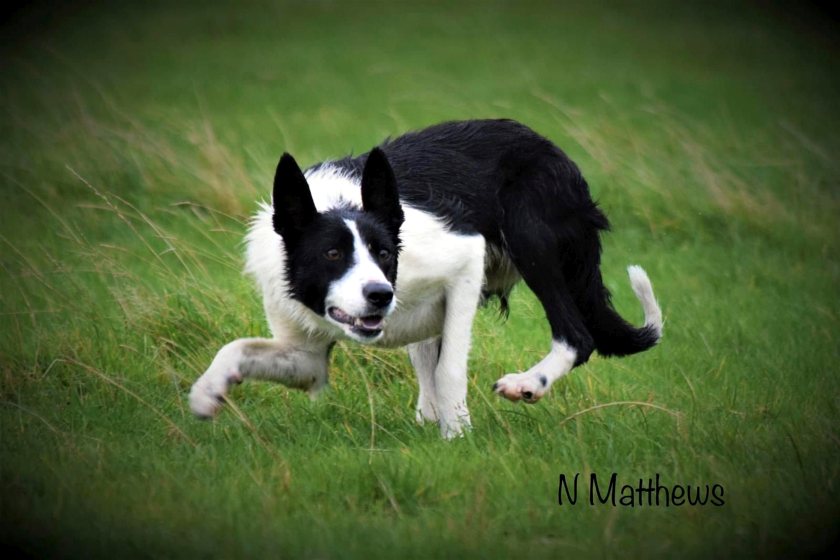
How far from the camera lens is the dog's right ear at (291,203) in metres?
5.77

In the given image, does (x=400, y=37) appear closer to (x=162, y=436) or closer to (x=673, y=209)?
(x=673, y=209)

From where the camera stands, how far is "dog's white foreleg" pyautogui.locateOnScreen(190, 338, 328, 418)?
595 cm

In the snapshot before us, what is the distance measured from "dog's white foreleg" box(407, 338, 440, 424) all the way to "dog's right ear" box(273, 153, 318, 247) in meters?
1.11

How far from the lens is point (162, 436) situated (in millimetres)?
6176

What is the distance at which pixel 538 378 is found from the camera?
245 inches

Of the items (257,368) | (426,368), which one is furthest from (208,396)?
(426,368)

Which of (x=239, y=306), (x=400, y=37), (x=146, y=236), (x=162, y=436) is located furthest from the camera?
(x=400, y=37)

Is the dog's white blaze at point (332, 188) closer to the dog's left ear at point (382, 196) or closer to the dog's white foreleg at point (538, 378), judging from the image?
the dog's left ear at point (382, 196)

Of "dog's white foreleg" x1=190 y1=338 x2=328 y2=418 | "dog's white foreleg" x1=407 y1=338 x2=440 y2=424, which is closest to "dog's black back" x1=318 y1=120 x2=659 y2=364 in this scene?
"dog's white foreleg" x1=407 y1=338 x2=440 y2=424

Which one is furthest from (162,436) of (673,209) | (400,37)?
(400,37)

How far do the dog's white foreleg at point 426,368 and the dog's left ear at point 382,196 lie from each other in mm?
921

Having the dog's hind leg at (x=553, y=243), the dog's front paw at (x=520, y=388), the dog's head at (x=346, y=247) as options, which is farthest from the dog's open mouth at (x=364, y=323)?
the dog's hind leg at (x=553, y=243)

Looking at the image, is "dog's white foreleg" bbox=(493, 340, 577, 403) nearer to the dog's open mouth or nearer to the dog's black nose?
the dog's open mouth

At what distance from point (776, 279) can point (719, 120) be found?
257 inches
